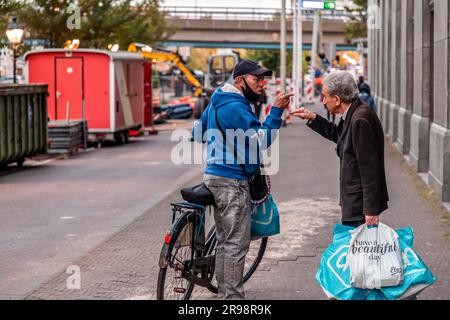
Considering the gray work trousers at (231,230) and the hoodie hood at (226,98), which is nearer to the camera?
the hoodie hood at (226,98)

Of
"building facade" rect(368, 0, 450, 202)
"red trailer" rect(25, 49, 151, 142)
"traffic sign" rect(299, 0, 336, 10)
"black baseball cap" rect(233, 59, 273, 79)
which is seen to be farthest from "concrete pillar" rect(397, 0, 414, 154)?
"black baseball cap" rect(233, 59, 273, 79)

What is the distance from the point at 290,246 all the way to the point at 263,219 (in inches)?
110

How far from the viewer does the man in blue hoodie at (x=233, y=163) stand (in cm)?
694

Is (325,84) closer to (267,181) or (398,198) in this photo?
(267,181)

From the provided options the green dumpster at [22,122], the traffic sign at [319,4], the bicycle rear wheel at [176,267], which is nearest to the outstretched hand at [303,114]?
the bicycle rear wheel at [176,267]

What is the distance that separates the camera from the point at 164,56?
42062mm

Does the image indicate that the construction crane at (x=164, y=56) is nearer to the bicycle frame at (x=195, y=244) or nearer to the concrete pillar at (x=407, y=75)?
the concrete pillar at (x=407, y=75)

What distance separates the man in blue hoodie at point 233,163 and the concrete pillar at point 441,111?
634 centimetres

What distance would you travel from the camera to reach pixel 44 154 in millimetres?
23234

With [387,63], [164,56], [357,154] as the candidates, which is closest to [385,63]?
[387,63]

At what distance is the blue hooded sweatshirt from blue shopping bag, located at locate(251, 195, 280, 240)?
1.26 feet

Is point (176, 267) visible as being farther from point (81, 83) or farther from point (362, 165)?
point (81, 83)

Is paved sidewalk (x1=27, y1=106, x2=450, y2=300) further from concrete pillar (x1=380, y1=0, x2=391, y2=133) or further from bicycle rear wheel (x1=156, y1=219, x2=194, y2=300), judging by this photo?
concrete pillar (x1=380, y1=0, x2=391, y2=133)
